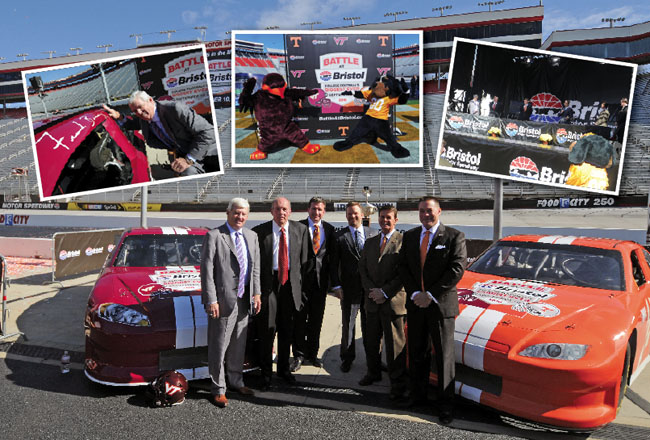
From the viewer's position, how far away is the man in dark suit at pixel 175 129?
590 centimetres

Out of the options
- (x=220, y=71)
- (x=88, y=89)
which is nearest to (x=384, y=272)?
(x=88, y=89)

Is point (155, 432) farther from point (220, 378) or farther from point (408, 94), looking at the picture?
point (408, 94)

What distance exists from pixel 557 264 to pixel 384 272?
6.29 feet

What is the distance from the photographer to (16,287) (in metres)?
7.68

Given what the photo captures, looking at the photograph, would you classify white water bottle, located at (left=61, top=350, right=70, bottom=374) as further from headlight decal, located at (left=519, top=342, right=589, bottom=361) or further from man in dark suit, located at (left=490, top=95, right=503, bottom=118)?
man in dark suit, located at (left=490, top=95, right=503, bottom=118)

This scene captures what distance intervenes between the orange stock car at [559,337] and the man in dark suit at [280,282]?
4.47ft

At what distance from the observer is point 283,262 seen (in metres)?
3.82

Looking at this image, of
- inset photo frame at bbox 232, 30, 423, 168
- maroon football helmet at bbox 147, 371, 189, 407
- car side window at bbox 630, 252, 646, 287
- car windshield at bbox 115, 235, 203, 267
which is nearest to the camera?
maroon football helmet at bbox 147, 371, 189, 407

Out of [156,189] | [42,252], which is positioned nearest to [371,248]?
[42,252]

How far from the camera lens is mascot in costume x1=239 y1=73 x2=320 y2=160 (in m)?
6.72

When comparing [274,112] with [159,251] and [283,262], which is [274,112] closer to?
[159,251]

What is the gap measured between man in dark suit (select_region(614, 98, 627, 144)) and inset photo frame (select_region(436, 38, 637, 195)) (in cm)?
1

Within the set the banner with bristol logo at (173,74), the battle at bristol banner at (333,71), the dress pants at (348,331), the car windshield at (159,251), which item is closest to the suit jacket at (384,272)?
the dress pants at (348,331)

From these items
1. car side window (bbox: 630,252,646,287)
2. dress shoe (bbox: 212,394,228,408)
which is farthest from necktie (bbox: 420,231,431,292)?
car side window (bbox: 630,252,646,287)
